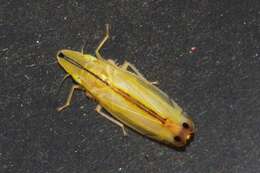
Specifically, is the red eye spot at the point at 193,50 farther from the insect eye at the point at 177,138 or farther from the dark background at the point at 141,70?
the insect eye at the point at 177,138

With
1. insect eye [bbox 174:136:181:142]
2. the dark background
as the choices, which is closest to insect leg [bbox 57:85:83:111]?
the dark background

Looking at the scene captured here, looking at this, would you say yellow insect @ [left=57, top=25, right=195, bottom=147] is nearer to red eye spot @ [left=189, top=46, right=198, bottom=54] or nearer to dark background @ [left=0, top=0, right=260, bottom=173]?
dark background @ [left=0, top=0, right=260, bottom=173]

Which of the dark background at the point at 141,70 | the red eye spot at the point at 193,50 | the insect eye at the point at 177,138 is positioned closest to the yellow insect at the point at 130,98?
the insect eye at the point at 177,138

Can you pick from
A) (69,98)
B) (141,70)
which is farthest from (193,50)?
(69,98)

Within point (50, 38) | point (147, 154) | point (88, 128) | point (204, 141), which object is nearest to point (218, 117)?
point (204, 141)

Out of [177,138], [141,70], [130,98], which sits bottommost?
[177,138]

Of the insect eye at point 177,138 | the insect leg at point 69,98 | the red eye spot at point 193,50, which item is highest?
the red eye spot at point 193,50

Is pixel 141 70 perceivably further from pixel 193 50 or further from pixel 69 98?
pixel 69 98
